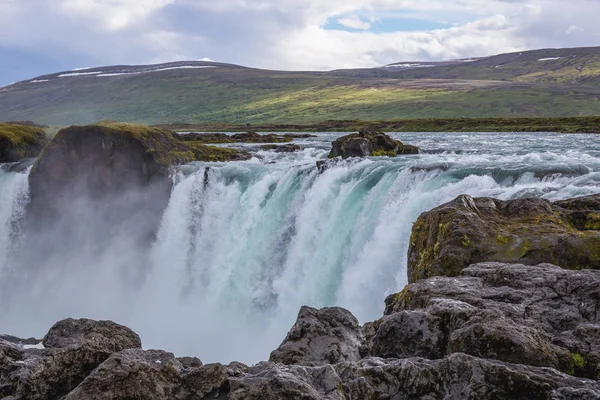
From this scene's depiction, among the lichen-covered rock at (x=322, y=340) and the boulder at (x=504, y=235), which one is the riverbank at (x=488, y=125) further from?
the lichen-covered rock at (x=322, y=340)

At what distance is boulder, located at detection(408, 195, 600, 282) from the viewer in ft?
41.1

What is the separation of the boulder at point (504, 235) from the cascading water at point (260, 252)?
240 inches

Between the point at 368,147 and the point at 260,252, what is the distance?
17767mm

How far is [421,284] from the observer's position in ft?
35.4

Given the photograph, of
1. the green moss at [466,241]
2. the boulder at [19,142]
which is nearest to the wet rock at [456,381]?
the green moss at [466,241]

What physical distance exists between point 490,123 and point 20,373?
105 metres

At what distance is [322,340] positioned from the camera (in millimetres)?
9680

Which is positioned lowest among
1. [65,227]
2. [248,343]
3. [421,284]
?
[248,343]

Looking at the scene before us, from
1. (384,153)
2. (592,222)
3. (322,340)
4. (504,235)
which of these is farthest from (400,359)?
(384,153)

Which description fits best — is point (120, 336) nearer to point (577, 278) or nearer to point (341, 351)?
point (341, 351)

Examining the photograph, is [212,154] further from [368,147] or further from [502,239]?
[502,239]

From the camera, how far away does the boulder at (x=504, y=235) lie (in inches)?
493

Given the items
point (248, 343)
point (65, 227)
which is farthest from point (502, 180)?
point (65, 227)

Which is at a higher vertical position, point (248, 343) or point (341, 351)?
point (341, 351)
